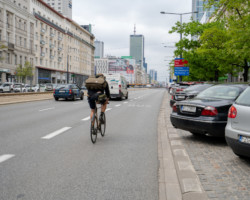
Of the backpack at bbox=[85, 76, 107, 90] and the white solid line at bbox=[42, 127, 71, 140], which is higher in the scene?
the backpack at bbox=[85, 76, 107, 90]

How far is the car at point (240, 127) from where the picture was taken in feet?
16.0

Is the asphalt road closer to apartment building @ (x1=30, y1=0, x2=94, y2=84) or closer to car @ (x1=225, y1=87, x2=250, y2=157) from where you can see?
car @ (x1=225, y1=87, x2=250, y2=157)

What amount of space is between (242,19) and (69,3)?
126083mm

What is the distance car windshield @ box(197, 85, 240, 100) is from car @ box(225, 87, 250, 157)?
7.17 ft

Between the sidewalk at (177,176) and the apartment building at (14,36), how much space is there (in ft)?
144

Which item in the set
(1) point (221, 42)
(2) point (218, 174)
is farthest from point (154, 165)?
(1) point (221, 42)

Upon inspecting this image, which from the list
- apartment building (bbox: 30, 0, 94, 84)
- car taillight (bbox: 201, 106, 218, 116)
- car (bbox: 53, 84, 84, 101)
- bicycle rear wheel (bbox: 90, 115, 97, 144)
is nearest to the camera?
bicycle rear wheel (bbox: 90, 115, 97, 144)

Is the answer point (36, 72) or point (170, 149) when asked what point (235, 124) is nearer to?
point (170, 149)

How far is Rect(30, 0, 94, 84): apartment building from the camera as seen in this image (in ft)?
213

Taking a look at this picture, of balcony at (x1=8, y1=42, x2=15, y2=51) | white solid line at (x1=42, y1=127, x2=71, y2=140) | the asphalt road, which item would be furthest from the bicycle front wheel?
balcony at (x1=8, y1=42, x2=15, y2=51)

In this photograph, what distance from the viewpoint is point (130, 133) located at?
27.7 feet

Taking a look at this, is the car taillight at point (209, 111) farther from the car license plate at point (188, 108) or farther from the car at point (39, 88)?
the car at point (39, 88)

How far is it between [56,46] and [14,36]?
23247 mm

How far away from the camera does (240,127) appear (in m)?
5.02
